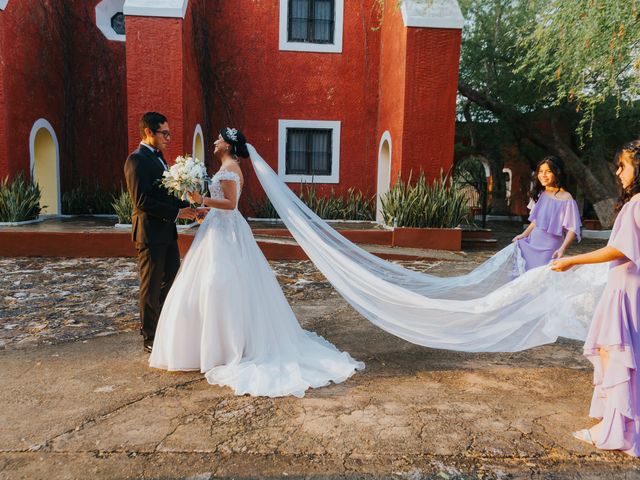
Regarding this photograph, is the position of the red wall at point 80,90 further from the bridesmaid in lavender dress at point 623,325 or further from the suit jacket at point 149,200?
the bridesmaid in lavender dress at point 623,325

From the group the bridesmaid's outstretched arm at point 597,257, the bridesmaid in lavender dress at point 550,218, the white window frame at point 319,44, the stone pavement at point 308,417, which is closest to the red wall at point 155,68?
the white window frame at point 319,44

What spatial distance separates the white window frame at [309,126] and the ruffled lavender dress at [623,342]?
34.6 ft

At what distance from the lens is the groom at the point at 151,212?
4.08 metres

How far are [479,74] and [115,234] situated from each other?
1305 cm

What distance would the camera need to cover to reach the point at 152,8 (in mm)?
9641

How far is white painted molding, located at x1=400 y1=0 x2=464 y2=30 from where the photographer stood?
10148mm

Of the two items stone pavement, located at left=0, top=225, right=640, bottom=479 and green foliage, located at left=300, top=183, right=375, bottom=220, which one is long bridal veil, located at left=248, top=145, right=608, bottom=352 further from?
green foliage, located at left=300, top=183, right=375, bottom=220

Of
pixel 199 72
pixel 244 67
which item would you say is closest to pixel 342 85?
pixel 244 67

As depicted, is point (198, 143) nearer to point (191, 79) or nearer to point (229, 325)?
point (191, 79)

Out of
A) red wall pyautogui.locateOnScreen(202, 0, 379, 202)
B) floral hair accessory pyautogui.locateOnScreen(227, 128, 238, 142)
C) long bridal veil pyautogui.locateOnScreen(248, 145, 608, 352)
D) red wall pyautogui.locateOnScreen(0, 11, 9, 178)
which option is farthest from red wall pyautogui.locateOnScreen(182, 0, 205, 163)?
long bridal veil pyautogui.locateOnScreen(248, 145, 608, 352)

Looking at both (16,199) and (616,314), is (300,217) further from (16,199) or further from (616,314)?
(16,199)

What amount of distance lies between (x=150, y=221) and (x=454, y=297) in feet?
9.20

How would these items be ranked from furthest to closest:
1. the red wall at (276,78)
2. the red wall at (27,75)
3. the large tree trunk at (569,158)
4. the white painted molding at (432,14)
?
the large tree trunk at (569,158), the red wall at (276,78), the white painted molding at (432,14), the red wall at (27,75)

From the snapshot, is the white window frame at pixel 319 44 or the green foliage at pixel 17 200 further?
the white window frame at pixel 319 44
